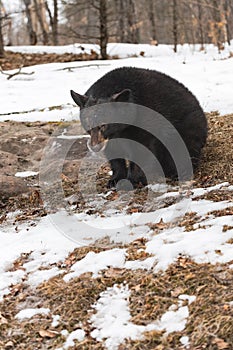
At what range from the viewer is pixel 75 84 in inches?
429

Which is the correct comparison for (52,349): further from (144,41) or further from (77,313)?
(144,41)

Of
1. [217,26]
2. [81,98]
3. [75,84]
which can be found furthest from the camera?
[217,26]

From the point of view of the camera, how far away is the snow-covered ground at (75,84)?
8.37 metres

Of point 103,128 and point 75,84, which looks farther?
point 75,84

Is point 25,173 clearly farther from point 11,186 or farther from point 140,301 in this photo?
point 140,301

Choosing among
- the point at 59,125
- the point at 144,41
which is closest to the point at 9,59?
the point at 59,125

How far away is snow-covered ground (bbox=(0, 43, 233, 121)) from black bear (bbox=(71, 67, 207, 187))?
87.4 inches

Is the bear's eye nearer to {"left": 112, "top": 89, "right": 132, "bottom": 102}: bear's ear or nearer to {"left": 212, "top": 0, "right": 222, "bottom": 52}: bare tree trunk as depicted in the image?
{"left": 112, "top": 89, "right": 132, "bottom": 102}: bear's ear

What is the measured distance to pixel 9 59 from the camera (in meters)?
15.1

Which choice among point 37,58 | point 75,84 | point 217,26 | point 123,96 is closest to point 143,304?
point 123,96

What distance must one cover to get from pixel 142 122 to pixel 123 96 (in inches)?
17.9

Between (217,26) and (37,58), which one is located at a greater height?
(217,26)

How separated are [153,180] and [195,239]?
1.84 meters

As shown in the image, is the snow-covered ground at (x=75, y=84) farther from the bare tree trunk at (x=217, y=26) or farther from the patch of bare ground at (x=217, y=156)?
the patch of bare ground at (x=217, y=156)
